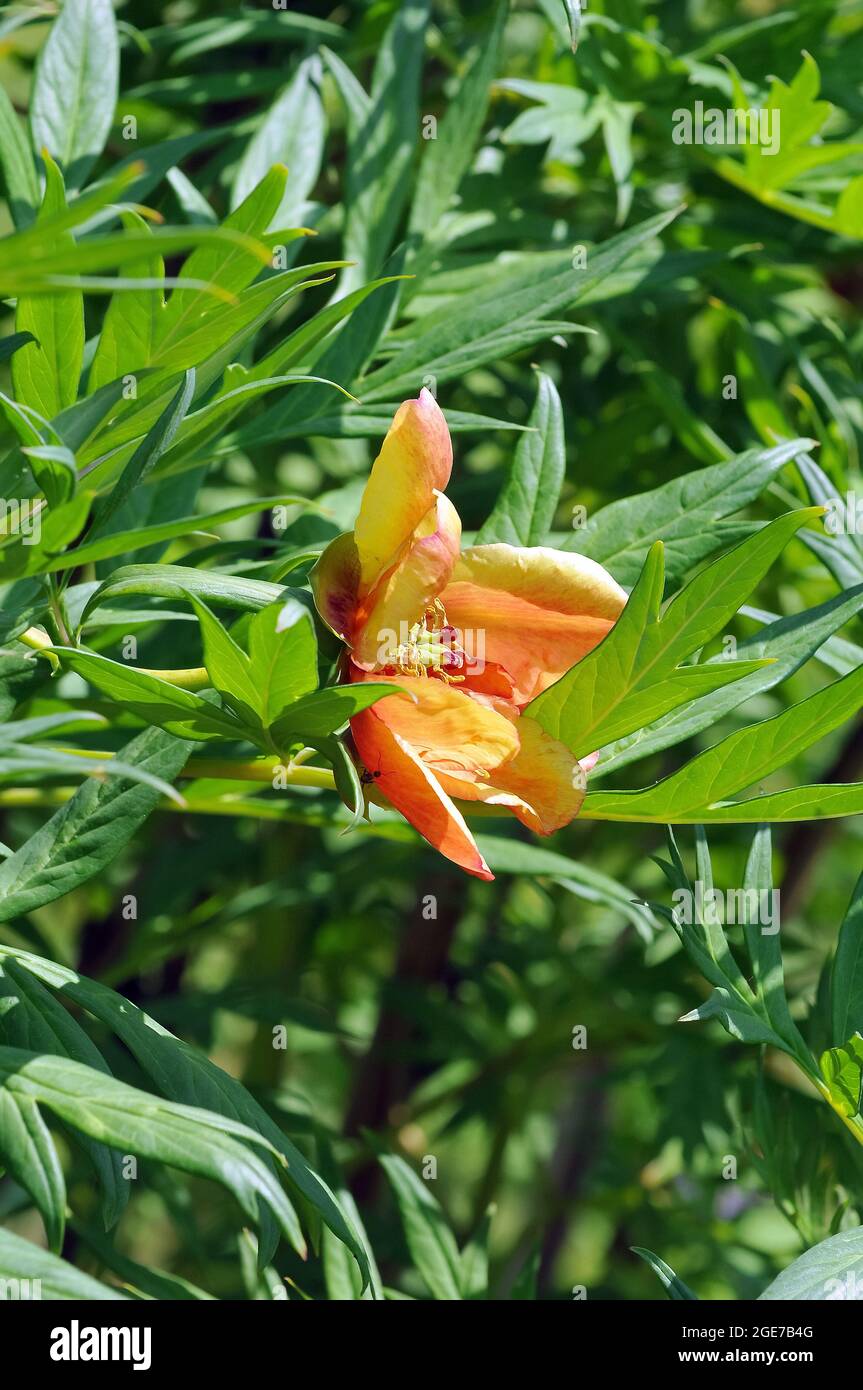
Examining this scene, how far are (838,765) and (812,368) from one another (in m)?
0.41

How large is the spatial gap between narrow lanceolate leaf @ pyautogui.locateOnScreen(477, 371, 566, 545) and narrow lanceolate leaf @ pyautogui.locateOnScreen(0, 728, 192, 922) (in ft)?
0.73

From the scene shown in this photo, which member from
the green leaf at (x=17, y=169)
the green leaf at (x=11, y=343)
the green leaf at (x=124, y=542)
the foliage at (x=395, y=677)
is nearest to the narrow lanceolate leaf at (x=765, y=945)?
the foliage at (x=395, y=677)

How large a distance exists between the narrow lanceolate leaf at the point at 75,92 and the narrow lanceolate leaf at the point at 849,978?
0.65 m

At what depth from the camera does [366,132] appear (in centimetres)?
95

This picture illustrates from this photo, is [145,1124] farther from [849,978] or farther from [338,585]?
[849,978]

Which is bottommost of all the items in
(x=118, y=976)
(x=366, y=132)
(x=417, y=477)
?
(x=118, y=976)

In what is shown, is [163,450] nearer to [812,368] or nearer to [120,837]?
[120,837]

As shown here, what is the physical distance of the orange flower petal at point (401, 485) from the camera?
0.55 meters

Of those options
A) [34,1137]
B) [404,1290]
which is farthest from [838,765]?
[34,1137]

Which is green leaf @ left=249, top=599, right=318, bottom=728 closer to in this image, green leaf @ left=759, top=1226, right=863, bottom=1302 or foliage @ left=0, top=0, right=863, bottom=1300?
foliage @ left=0, top=0, right=863, bottom=1300

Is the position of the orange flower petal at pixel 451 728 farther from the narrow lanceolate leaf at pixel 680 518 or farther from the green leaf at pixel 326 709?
the narrow lanceolate leaf at pixel 680 518

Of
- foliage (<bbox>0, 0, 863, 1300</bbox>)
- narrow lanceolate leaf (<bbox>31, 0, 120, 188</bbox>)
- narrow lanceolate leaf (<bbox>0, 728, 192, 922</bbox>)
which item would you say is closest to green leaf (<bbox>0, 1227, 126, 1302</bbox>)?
foliage (<bbox>0, 0, 863, 1300</bbox>)

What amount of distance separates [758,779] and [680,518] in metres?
0.17

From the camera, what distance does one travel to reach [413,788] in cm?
54
